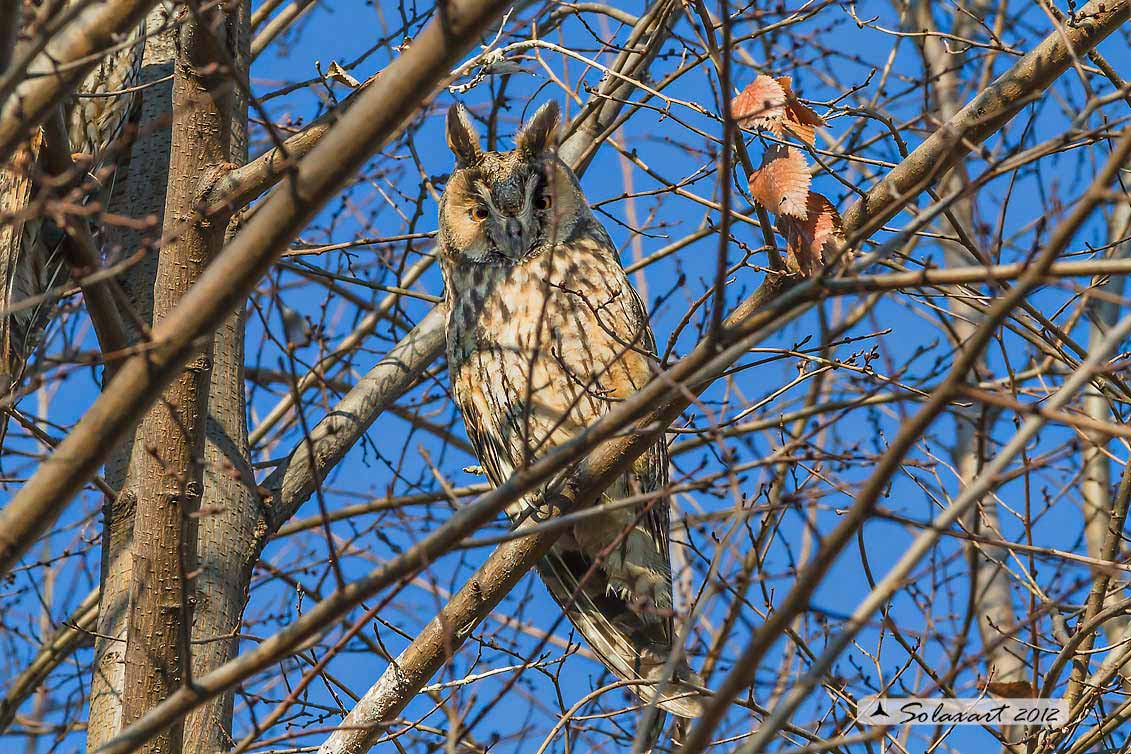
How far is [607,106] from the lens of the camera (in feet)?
15.5

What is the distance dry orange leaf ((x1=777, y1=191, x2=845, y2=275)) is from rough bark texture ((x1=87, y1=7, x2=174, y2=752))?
3.96ft

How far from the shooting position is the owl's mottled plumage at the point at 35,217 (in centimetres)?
288

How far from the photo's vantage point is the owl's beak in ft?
13.4

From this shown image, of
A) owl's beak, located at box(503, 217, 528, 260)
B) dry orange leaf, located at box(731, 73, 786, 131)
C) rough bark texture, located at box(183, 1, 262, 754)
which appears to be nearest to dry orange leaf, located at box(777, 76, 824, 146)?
dry orange leaf, located at box(731, 73, 786, 131)

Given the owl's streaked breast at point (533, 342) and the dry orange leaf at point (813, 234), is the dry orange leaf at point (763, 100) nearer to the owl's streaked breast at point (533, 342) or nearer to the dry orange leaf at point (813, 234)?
the dry orange leaf at point (813, 234)

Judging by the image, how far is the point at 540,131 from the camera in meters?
4.11

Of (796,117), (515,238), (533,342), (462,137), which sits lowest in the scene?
(796,117)

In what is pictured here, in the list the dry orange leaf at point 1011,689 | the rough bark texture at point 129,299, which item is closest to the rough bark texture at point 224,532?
the rough bark texture at point 129,299

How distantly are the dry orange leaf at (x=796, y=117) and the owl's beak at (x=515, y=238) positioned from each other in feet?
5.31

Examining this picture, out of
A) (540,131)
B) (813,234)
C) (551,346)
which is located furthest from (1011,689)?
(540,131)

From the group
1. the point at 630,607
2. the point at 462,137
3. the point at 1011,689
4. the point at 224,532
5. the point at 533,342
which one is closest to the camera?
the point at 1011,689

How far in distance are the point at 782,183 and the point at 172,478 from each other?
1.41 metres

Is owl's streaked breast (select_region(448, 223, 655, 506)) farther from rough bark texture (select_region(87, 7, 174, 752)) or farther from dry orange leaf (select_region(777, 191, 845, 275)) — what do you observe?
dry orange leaf (select_region(777, 191, 845, 275))

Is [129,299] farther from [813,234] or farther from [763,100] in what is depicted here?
[813,234]
